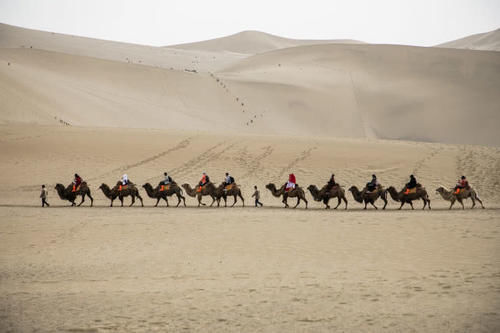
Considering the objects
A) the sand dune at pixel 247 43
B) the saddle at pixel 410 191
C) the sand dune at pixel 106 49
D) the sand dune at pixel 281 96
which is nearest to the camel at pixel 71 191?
the saddle at pixel 410 191

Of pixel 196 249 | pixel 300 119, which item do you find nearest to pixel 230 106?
pixel 300 119

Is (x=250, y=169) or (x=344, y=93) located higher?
(x=344, y=93)

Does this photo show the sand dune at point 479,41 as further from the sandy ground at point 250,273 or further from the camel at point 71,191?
the sandy ground at point 250,273

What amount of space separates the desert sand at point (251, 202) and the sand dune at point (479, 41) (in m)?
62.1

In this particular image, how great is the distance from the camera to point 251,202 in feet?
83.3

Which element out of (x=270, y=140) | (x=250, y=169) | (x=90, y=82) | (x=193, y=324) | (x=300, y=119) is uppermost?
(x=90, y=82)

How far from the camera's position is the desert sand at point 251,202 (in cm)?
879

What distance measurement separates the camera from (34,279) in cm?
1063

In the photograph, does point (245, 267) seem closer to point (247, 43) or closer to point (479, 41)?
point (479, 41)

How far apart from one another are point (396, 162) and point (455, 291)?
24.4 m

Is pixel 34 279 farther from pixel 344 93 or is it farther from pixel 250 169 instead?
pixel 344 93

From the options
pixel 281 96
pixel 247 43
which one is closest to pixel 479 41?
pixel 247 43

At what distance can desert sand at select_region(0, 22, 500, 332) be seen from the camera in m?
8.79

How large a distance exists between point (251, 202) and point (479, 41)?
131765mm
